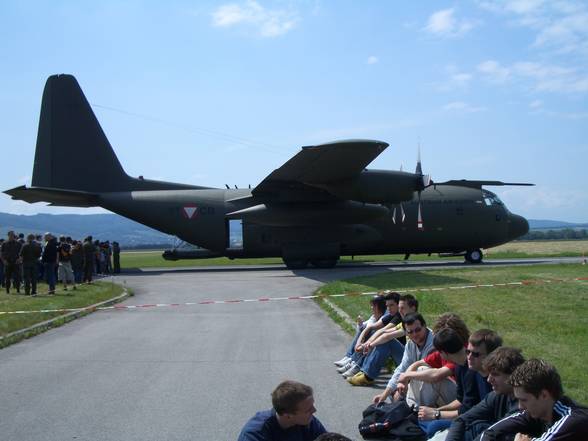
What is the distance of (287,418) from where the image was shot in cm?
404

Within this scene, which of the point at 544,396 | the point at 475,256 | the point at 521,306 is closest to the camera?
the point at 544,396

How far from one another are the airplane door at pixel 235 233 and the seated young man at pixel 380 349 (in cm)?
1973

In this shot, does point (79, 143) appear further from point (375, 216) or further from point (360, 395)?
point (360, 395)

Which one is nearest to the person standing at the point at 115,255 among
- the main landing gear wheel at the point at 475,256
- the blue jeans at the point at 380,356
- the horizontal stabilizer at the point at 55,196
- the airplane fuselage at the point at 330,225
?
the horizontal stabilizer at the point at 55,196

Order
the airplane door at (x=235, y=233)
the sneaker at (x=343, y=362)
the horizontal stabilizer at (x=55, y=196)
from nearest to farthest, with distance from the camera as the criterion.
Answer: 1. the sneaker at (x=343, y=362)
2. the horizontal stabilizer at (x=55, y=196)
3. the airplane door at (x=235, y=233)

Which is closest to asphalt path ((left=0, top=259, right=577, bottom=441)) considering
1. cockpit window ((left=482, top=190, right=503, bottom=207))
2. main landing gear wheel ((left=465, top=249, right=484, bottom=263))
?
cockpit window ((left=482, top=190, right=503, bottom=207))

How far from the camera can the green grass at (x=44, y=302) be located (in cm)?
1285

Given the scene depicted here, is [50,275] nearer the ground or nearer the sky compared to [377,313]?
nearer the sky

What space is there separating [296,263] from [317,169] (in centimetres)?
651

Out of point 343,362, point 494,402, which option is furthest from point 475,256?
point 494,402

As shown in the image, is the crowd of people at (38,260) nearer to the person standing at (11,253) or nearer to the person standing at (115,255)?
the person standing at (11,253)

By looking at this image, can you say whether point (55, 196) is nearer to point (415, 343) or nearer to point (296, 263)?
point (296, 263)

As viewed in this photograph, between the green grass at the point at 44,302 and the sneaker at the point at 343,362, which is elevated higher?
the green grass at the point at 44,302

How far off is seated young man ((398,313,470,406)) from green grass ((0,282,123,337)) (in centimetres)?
837
